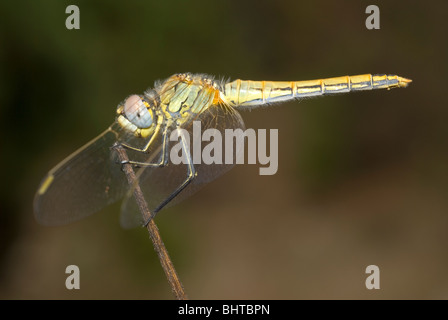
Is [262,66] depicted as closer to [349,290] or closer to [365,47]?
[365,47]

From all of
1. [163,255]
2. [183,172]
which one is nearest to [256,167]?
[183,172]

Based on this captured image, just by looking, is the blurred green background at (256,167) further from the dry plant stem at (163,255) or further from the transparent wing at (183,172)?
the dry plant stem at (163,255)

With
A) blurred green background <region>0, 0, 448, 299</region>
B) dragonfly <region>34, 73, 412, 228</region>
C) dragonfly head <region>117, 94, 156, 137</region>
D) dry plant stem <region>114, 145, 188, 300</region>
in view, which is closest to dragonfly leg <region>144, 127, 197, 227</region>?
dragonfly <region>34, 73, 412, 228</region>

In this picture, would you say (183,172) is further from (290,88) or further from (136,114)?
(290,88)

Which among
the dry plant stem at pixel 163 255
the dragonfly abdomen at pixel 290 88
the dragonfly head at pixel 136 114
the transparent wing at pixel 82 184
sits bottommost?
the dry plant stem at pixel 163 255

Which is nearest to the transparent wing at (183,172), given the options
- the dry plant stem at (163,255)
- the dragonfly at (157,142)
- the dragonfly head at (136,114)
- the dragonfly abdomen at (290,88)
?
the dragonfly at (157,142)
